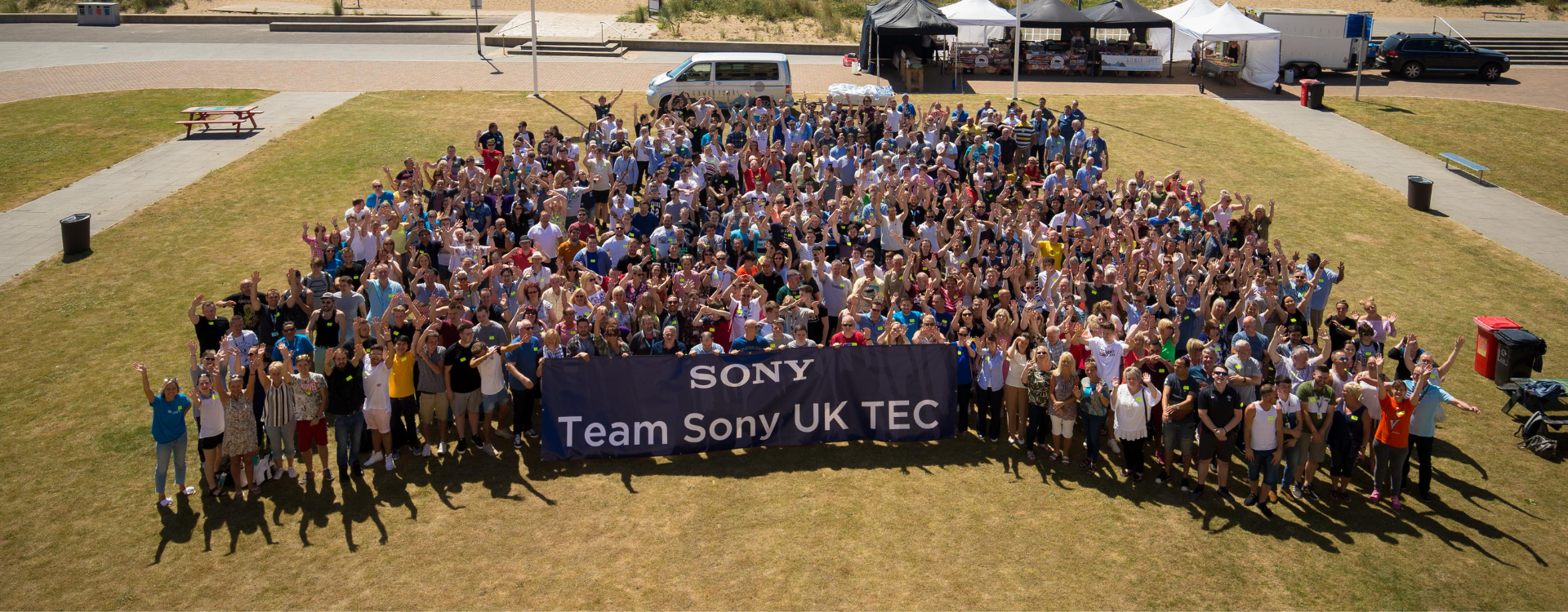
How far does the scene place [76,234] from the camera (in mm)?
16875

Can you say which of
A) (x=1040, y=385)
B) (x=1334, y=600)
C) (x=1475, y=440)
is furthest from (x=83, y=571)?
(x=1475, y=440)

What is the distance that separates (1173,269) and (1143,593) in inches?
216

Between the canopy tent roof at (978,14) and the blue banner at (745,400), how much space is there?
868 inches

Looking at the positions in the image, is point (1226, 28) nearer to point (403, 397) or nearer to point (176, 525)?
point (403, 397)

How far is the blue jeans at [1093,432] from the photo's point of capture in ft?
34.8

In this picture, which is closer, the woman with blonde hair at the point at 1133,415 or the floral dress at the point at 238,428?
the floral dress at the point at 238,428

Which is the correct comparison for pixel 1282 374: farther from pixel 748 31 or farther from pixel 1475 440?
pixel 748 31

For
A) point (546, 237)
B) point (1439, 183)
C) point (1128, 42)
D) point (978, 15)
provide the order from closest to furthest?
point (546, 237), point (1439, 183), point (978, 15), point (1128, 42)

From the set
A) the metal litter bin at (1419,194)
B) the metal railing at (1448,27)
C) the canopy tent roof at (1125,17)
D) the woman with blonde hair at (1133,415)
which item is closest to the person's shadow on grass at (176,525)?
the woman with blonde hair at (1133,415)

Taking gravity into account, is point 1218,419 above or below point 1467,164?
below

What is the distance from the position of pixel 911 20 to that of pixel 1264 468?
2287 centimetres

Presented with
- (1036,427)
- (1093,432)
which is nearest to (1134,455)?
(1093,432)

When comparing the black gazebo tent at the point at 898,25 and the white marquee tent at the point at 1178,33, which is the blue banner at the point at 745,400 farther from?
the white marquee tent at the point at 1178,33

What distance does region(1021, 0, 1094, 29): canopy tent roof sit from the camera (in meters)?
32.4
